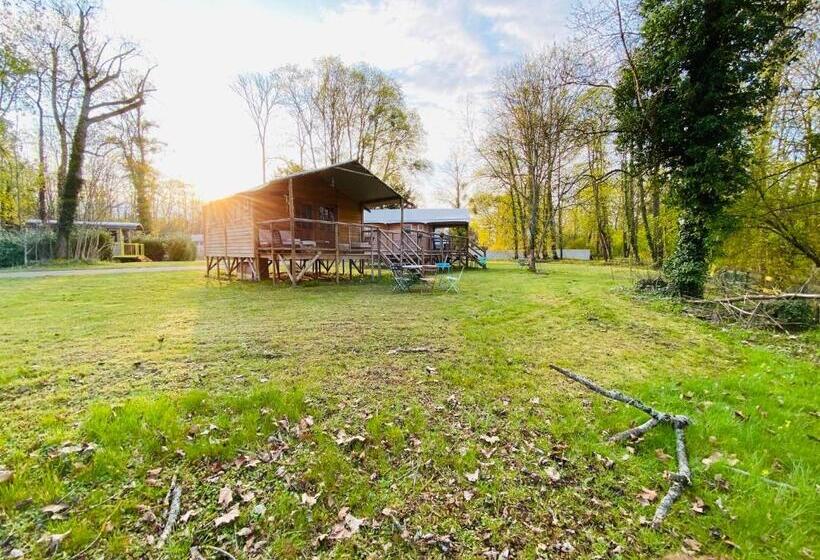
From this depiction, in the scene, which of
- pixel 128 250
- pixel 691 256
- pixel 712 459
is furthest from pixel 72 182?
pixel 691 256

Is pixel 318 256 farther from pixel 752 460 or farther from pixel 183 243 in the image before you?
pixel 183 243

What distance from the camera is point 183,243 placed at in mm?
28766

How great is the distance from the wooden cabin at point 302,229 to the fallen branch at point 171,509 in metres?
10.1

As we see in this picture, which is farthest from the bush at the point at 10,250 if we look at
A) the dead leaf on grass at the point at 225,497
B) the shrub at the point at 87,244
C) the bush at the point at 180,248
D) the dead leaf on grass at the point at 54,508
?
the dead leaf on grass at the point at 225,497

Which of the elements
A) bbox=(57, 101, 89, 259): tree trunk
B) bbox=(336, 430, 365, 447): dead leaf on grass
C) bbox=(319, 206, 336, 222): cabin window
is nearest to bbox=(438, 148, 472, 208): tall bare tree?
bbox=(319, 206, 336, 222): cabin window

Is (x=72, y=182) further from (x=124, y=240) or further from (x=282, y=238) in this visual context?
(x=282, y=238)

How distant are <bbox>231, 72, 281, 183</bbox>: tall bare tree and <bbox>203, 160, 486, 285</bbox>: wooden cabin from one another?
17185 millimetres

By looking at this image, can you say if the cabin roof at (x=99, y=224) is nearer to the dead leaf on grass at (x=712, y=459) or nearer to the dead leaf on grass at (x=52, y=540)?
the dead leaf on grass at (x=52, y=540)

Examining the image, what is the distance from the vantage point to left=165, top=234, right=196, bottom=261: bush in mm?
28094

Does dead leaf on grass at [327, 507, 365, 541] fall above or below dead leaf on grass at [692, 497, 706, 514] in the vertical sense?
above

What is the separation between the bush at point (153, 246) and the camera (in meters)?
27.4

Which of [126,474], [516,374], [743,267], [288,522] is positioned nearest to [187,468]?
[126,474]

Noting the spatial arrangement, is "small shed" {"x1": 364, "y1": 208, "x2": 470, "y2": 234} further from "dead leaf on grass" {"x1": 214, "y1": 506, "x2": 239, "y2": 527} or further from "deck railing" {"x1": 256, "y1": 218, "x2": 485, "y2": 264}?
"dead leaf on grass" {"x1": 214, "y1": 506, "x2": 239, "y2": 527}

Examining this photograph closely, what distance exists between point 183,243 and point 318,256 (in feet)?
71.4
